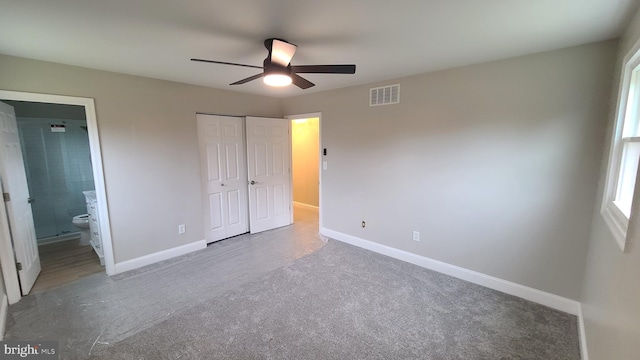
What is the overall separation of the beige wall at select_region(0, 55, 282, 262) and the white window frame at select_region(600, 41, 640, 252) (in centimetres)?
426

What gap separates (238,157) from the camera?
4258mm

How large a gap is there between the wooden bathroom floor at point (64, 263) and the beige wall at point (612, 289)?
462cm

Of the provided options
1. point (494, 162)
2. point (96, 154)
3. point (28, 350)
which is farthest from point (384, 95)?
point (28, 350)

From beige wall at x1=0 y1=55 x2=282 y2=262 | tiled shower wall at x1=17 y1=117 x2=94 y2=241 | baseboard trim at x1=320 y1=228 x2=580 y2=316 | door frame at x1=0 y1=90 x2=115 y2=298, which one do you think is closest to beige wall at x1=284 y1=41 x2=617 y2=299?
baseboard trim at x1=320 y1=228 x2=580 y2=316

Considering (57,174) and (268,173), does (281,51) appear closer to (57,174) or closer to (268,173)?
(268,173)

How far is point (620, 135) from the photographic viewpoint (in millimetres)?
1780

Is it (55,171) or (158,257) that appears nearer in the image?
(158,257)

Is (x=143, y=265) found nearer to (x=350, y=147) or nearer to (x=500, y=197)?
(x=350, y=147)

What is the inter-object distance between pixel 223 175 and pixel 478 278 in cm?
380

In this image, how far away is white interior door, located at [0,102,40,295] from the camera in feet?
7.98

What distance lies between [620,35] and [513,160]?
45.7 inches

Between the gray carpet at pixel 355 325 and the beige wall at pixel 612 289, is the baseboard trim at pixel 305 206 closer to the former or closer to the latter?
the gray carpet at pixel 355 325

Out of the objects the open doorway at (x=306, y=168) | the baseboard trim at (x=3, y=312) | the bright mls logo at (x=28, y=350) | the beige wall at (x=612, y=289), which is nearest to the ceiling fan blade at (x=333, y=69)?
the beige wall at (x=612, y=289)

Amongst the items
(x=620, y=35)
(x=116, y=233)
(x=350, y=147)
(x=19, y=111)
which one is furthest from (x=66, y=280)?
(x=620, y=35)
